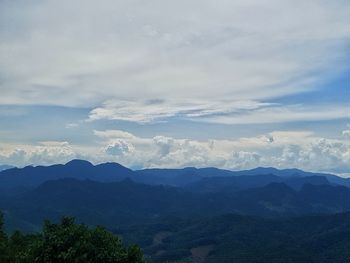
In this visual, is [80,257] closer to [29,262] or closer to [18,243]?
[29,262]

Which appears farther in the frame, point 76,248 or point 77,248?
point 77,248

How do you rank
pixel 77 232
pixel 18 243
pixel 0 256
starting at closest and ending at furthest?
pixel 77 232
pixel 0 256
pixel 18 243

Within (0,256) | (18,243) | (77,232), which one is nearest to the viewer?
A: (77,232)

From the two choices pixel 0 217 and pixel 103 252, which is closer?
pixel 103 252

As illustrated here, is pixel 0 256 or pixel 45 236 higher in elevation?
pixel 45 236

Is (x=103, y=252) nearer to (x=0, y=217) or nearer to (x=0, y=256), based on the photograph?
(x=0, y=256)

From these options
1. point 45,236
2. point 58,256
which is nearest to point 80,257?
point 58,256
